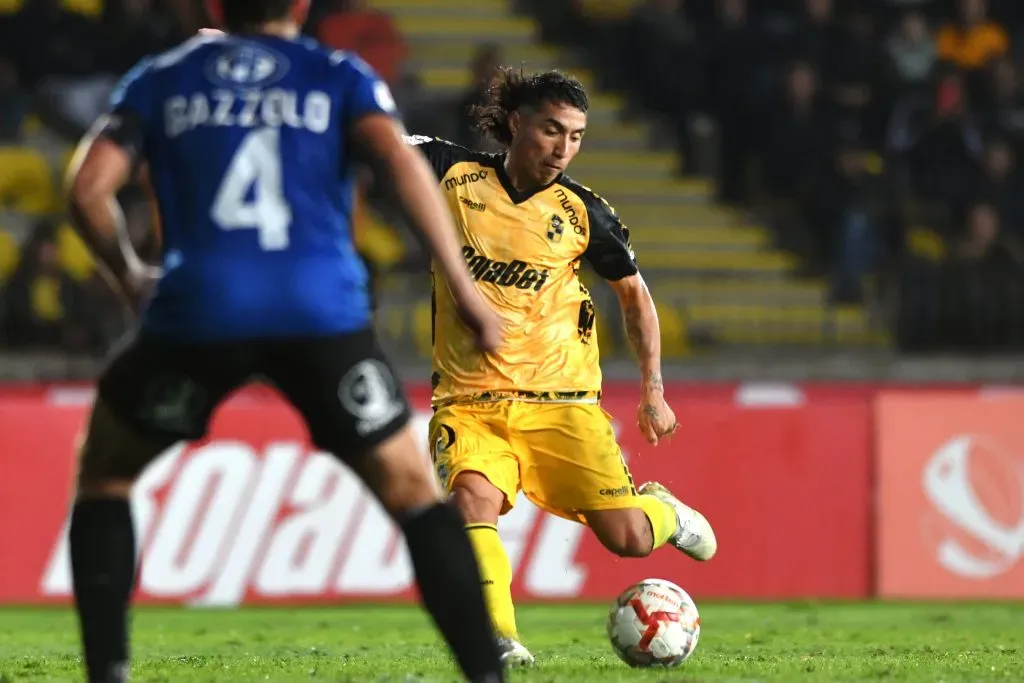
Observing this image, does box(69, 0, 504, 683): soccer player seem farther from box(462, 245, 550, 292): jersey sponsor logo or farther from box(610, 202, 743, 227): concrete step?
box(610, 202, 743, 227): concrete step

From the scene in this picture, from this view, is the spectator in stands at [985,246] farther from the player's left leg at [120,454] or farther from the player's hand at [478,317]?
the player's left leg at [120,454]

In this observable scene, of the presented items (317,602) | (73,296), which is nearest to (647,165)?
(73,296)

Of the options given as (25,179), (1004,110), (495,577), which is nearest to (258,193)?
(495,577)

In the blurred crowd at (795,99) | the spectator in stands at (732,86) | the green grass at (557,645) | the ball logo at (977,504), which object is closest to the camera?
the green grass at (557,645)

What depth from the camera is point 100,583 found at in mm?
4914

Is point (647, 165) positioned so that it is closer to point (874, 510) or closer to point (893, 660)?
point (874, 510)

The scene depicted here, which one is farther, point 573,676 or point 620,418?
point 620,418

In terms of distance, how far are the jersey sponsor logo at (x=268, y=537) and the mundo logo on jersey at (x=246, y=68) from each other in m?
7.28

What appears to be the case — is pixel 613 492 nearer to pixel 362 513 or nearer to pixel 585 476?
pixel 585 476

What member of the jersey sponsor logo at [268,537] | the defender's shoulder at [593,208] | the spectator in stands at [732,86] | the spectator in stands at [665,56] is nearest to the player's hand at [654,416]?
the defender's shoulder at [593,208]

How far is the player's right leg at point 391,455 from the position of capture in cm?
473

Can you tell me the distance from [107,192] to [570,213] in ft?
9.40

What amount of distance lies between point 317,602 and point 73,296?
12.6ft

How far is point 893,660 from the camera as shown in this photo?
7.23m
